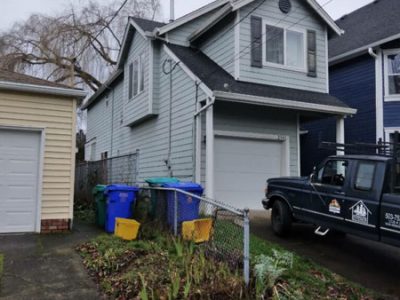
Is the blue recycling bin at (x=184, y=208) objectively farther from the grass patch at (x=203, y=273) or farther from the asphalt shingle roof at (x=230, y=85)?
the asphalt shingle roof at (x=230, y=85)

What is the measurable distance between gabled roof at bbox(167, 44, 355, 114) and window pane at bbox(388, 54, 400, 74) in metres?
3.17

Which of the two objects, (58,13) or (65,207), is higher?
(58,13)

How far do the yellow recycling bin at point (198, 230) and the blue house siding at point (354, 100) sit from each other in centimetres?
791

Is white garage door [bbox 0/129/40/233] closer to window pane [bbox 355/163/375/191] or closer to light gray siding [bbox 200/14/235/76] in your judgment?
light gray siding [bbox 200/14/235/76]

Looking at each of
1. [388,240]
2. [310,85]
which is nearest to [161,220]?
[388,240]

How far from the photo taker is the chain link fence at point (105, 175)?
13.1m

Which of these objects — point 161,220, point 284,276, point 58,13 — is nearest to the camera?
point 284,276

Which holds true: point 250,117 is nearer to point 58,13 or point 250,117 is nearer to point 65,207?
point 65,207

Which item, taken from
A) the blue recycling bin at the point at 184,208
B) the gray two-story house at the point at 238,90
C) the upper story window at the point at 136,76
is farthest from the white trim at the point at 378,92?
the blue recycling bin at the point at 184,208

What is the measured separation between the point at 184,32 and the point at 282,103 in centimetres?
458

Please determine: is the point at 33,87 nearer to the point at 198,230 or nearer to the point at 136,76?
the point at 198,230

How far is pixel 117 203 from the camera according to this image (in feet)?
28.5

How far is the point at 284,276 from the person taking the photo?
5.71 m

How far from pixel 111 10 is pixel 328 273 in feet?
72.2
